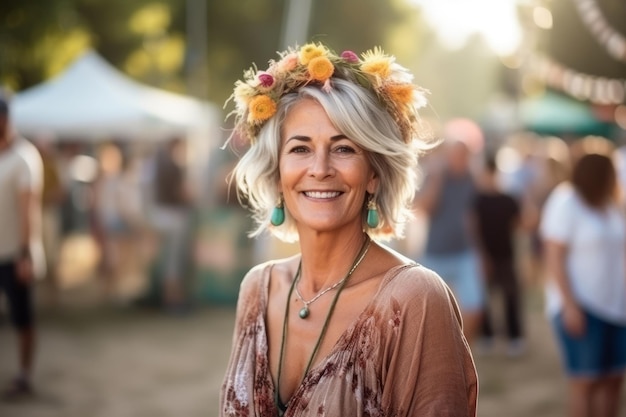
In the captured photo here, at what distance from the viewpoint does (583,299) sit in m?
5.89

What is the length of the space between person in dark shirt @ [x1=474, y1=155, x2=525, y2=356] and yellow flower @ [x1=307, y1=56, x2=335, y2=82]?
6913mm

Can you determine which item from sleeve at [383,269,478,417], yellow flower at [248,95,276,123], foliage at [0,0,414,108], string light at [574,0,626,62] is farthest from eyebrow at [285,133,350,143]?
foliage at [0,0,414,108]

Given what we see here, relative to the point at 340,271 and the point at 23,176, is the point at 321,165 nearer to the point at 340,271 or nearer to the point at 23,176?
the point at 340,271

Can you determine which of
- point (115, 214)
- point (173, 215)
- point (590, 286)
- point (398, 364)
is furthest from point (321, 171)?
point (115, 214)

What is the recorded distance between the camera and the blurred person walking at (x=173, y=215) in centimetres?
1204

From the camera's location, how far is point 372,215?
3053mm

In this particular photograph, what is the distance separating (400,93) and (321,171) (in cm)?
34

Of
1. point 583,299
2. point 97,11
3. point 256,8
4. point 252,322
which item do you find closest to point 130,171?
point 583,299

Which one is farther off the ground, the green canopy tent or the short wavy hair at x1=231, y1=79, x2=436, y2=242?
the green canopy tent

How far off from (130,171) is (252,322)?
12598mm

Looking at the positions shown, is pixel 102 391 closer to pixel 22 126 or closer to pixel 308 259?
pixel 308 259

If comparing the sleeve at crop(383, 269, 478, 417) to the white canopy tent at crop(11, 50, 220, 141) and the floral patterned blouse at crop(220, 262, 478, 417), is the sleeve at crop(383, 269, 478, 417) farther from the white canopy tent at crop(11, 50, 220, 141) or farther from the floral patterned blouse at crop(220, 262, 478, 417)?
the white canopy tent at crop(11, 50, 220, 141)

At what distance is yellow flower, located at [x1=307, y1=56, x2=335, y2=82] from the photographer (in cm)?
291

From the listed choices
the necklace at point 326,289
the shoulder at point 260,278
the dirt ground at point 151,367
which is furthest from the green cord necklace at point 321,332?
the dirt ground at point 151,367
